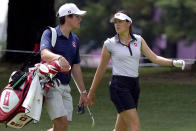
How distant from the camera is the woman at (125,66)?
8664 millimetres

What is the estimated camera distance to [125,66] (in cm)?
869

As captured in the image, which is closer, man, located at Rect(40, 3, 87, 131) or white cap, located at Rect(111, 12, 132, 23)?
man, located at Rect(40, 3, 87, 131)

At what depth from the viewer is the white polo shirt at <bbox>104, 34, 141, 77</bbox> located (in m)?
8.68

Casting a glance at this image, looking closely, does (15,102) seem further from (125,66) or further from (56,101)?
(125,66)

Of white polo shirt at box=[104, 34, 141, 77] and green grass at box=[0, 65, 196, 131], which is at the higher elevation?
white polo shirt at box=[104, 34, 141, 77]

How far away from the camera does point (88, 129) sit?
11.9m

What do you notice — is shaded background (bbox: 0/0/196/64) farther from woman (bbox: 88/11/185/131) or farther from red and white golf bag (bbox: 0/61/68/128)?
red and white golf bag (bbox: 0/61/68/128)

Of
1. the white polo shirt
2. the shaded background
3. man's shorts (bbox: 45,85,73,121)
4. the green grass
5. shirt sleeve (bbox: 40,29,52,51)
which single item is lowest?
the shaded background

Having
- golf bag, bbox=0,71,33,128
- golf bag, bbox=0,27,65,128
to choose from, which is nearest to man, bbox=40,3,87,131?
golf bag, bbox=0,27,65,128

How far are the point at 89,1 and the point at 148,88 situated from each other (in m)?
50.8

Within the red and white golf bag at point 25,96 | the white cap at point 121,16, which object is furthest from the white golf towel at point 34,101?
the white cap at point 121,16

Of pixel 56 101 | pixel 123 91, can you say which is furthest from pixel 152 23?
pixel 56 101

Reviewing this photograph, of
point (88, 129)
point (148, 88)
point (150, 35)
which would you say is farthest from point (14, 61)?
point (150, 35)

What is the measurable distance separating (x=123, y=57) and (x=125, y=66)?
108 mm
